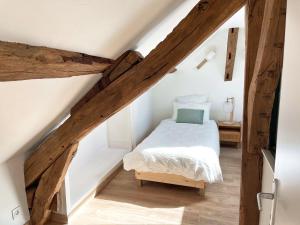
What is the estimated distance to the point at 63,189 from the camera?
2471 millimetres

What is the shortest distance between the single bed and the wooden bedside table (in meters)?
0.88

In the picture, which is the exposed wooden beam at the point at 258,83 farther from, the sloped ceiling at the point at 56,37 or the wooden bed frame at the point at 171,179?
the wooden bed frame at the point at 171,179

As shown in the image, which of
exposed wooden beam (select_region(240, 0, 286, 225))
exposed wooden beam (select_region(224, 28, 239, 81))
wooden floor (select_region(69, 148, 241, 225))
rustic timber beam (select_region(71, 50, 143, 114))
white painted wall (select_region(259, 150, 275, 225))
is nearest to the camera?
exposed wooden beam (select_region(240, 0, 286, 225))

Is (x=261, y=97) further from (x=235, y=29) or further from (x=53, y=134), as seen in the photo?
(x=235, y=29)

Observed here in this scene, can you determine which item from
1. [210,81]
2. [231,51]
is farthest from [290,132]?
[210,81]

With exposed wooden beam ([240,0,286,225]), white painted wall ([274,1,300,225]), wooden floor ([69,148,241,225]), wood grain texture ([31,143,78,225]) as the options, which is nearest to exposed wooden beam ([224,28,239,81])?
wooden floor ([69,148,241,225])

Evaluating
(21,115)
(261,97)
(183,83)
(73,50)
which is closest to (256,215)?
(261,97)

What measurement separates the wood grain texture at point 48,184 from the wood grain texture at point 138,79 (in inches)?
2.0

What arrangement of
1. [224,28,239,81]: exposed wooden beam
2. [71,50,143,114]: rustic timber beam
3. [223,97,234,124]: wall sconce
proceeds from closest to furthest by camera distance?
[71,50,143,114]: rustic timber beam, [224,28,239,81]: exposed wooden beam, [223,97,234,124]: wall sconce

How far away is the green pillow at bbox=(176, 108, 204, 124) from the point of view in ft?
14.0

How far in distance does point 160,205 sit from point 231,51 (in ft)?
8.96

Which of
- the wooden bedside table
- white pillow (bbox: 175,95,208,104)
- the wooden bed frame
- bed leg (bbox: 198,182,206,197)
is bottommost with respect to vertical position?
bed leg (bbox: 198,182,206,197)

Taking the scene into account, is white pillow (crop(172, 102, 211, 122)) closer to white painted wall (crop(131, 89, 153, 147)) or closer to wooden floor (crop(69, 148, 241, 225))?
white painted wall (crop(131, 89, 153, 147))

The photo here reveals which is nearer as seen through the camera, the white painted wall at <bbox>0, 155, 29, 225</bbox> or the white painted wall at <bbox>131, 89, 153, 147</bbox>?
the white painted wall at <bbox>0, 155, 29, 225</bbox>
